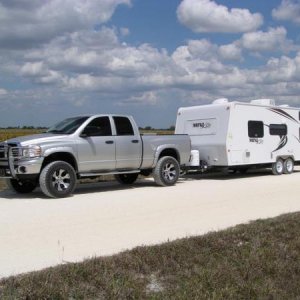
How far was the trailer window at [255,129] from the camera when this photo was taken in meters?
17.7

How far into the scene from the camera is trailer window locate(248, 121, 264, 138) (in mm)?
17672

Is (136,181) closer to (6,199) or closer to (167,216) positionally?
(6,199)

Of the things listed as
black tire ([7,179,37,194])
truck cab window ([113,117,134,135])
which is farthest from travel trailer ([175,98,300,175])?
black tire ([7,179,37,194])

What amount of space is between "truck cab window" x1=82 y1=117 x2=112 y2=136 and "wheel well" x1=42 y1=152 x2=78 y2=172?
29.1 inches

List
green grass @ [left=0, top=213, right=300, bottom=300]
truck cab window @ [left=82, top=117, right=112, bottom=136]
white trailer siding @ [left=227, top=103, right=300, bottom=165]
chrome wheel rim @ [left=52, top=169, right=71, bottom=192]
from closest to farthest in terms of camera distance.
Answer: green grass @ [left=0, top=213, right=300, bottom=300]
chrome wheel rim @ [left=52, top=169, right=71, bottom=192]
truck cab window @ [left=82, top=117, right=112, bottom=136]
white trailer siding @ [left=227, top=103, right=300, bottom=165]

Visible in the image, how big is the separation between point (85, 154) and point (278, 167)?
29.4 feet

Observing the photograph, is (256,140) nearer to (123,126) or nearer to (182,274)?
(123,126)

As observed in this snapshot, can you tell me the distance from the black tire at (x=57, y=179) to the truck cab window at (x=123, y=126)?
6.41 ft

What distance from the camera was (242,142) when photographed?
1733cm

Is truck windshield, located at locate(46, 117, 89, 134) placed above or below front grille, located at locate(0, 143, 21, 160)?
above

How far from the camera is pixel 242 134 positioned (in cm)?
1733

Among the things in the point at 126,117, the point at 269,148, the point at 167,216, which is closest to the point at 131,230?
the point at 167,216

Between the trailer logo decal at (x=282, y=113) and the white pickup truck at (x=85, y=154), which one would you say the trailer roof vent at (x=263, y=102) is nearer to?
the trailer logo decal at (x=282, y=113)

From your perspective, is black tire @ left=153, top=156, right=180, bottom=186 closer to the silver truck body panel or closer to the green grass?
the silver truck body panel
